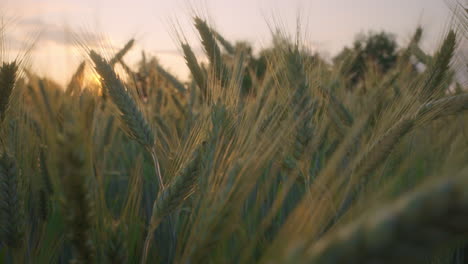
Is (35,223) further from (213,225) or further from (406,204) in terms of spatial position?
(406,204)

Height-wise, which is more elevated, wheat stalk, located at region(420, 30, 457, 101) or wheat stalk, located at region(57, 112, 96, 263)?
wheat stalk, located at region(57, 112, 96, 263)

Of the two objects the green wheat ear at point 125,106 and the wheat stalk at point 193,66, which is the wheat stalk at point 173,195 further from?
the wheat stalk at point 193,66

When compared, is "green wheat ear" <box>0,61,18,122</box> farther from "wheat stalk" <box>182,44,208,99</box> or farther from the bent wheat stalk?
"wheat stalk" <box>182,44,208,99</box>

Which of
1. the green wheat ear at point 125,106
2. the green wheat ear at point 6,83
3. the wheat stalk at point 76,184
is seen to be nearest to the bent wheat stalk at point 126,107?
the green wheat ear at point 125,106

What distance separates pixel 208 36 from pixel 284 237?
1393 millimetres

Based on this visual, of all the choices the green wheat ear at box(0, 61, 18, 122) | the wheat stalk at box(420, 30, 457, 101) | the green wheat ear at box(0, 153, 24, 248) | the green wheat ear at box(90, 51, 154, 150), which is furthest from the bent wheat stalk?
the wheat stalk at box(420, 30, 457, 101)

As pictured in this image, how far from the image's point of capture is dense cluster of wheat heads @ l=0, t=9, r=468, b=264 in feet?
1.60

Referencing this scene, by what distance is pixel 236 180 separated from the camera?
91cm

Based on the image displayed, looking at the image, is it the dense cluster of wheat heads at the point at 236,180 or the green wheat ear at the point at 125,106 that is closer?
the dense cluster of wheat heads at the point at 236,180

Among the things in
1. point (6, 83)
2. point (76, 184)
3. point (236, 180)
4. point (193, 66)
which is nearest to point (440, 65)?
point (193, 66)

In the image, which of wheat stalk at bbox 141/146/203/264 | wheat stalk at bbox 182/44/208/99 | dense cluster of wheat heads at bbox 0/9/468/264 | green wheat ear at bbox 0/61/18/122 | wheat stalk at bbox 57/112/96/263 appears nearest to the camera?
dense cluster of wheat heads at bbox 0/9/468/264

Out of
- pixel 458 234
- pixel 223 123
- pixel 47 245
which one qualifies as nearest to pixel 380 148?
pixel 223 123

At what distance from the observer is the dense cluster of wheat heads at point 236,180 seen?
49 cm

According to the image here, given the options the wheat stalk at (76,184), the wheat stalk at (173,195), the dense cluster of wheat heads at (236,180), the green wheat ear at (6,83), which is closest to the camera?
the dense cluster of wheat heads at (236,180)
